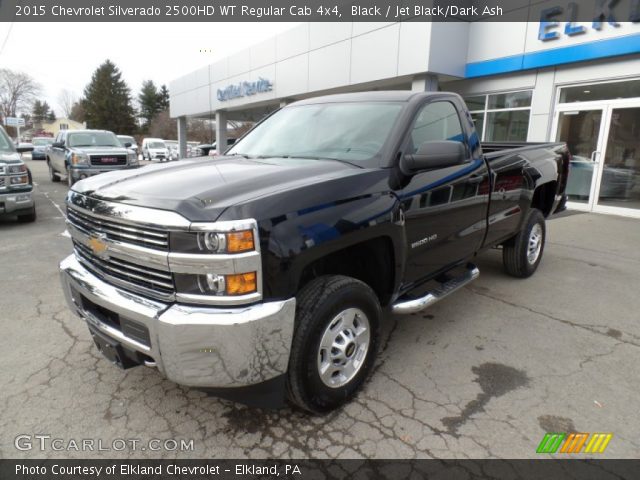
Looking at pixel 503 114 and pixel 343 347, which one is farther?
pixel 503 114

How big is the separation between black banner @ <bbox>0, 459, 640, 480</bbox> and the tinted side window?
2.02 metres

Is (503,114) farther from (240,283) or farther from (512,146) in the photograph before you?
(240,283)

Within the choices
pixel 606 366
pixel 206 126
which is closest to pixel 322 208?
pixel 606 366

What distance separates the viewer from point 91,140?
13.4 metres

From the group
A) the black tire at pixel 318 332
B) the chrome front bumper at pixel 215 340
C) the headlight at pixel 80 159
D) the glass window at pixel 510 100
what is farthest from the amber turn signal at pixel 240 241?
the headlight at pixel 80 159

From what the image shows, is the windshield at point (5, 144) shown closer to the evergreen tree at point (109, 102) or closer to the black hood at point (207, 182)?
the black hood at point (207, 182)

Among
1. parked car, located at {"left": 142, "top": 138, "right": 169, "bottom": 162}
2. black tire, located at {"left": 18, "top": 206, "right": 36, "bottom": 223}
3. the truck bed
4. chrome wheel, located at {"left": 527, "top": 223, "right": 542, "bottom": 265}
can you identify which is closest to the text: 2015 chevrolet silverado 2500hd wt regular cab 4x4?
the truck bed

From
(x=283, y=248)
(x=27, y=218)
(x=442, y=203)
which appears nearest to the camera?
(x=283, y=248)

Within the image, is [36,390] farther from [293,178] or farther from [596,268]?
[596,268]

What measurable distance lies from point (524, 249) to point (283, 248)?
148 inches

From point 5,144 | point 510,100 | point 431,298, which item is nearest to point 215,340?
point 431,298

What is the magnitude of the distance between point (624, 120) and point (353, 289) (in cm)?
1007

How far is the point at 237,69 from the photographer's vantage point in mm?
22031

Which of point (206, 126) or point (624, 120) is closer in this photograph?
point (624, 120)
